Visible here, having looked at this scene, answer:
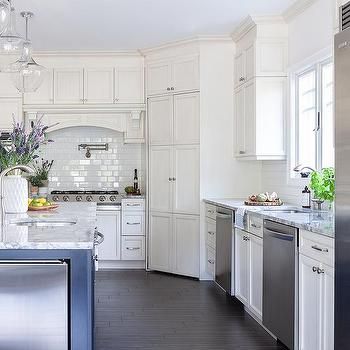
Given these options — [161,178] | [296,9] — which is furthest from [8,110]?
[296,9]

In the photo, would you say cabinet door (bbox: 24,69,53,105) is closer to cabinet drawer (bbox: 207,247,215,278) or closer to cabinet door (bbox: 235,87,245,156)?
cabinet door (bbox: 235,87,245,156)

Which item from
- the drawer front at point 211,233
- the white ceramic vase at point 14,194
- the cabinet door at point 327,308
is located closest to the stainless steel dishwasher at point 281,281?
the cabinet door at point 327,308

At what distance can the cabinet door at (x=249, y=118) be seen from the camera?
5.05 m

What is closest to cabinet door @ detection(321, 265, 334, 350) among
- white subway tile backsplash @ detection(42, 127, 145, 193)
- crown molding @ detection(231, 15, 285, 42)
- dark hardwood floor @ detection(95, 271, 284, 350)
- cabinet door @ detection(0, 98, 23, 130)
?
dark hardwood floor @ detection(95, 271, 284, 350)

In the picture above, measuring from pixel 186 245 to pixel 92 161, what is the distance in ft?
6.35

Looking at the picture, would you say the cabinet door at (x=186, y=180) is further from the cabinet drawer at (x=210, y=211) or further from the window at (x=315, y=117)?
the window at (x=315, y=117)

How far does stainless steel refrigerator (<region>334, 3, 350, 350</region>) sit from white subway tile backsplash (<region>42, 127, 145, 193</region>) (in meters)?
4.68

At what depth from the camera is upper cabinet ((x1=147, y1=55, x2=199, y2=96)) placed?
5.77 metres

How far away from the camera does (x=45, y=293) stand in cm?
221

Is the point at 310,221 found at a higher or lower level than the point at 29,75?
lower

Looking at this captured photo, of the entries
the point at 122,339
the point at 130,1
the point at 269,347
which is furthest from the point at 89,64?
the point at 269,347

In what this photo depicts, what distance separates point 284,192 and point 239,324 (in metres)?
1.59

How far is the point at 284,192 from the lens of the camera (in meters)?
5.07

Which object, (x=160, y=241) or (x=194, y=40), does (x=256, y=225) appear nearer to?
(x=160, y=241)
